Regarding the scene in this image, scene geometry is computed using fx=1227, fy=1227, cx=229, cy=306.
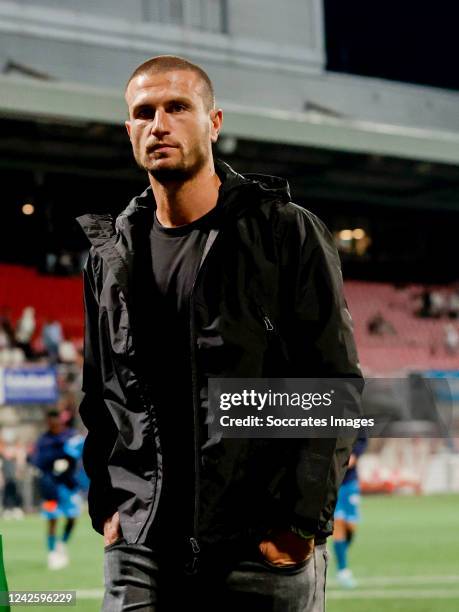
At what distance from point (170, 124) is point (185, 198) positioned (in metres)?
0.16

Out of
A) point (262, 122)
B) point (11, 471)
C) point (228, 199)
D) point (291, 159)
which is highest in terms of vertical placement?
point (262, 122)

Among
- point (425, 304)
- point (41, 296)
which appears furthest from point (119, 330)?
point (425, 304)

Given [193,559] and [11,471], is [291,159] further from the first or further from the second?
[193,559]

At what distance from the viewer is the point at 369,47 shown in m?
31.6

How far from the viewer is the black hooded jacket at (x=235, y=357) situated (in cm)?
237

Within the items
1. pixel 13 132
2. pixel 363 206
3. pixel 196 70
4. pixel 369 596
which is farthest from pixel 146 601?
pixel 363 206

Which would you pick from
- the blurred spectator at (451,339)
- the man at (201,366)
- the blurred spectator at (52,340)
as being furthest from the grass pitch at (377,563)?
the blurred spectator at (451,339)

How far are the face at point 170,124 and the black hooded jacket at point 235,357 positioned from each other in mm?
116

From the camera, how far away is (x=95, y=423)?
8.54 feet

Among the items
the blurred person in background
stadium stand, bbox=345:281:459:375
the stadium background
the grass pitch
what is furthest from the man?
stadium stand, bbox=345:281:459:375

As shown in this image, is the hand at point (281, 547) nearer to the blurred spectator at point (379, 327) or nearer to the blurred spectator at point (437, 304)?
the blurred spectator at point (379, 327)

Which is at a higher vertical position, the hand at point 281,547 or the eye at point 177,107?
the eye at point 177,107

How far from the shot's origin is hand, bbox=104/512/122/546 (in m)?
2.52

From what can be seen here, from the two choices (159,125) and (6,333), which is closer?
(159,125)
